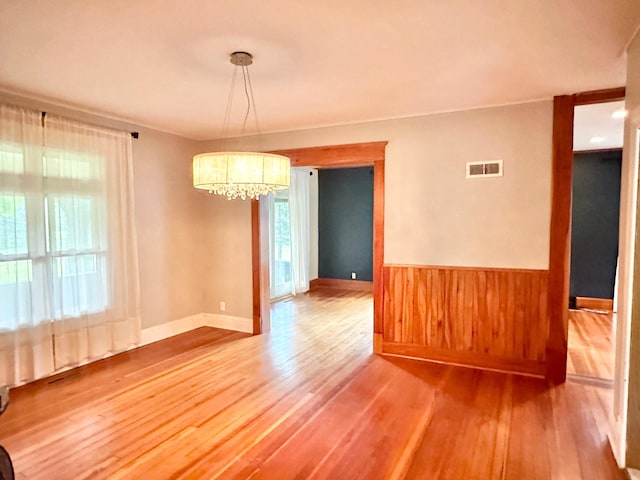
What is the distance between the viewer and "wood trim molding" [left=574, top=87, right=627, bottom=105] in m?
3.32

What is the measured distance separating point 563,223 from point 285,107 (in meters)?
2.81

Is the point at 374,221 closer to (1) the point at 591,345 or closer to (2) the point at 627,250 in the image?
(2) the point at 627,250

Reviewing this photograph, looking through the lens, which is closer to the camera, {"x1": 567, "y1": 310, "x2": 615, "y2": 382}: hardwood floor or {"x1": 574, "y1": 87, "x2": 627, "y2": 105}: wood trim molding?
{"x1": 574, "y1": 87, "x2": 627, "y2": 105}: wood trim molding

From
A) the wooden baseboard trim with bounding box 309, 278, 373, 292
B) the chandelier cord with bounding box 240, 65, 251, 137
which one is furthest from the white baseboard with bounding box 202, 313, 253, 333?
the wooden baseboard trim with bounding box 309, 278, 373, 292

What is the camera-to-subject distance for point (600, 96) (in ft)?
11.1

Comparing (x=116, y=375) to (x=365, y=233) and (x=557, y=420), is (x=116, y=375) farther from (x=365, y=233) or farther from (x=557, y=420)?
(x=365, y=233)

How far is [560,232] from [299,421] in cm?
281

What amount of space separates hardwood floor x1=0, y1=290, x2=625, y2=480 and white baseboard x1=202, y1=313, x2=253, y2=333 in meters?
0.92

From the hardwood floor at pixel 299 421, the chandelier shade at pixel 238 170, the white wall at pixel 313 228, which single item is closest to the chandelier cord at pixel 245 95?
the chandelier shade at pixel 238 170

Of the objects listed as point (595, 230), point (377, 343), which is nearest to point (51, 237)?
point (377, 343)

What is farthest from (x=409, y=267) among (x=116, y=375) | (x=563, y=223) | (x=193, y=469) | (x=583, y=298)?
(x=583, y=298)

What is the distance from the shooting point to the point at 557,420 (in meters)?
2.90

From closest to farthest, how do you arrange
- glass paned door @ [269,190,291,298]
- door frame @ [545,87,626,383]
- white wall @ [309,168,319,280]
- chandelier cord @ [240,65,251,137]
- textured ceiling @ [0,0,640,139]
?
textured ceiling @ [0,0,640,139]
chandelier cord @ [240,65,251,137]
door frame @ [545,87,626,383]
glass paned door @ [269,190,291,298]
white wall @ [309,168,319,280]

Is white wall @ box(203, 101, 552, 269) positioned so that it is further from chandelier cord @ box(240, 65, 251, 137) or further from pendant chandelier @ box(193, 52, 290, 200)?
pendant chandelier @ box(193, 52, 290, 200)
